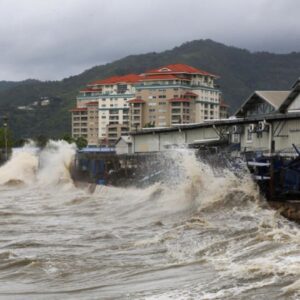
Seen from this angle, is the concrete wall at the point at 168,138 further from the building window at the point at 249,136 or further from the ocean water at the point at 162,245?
the ocean water at the point at 162,245

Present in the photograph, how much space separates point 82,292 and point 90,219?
14.3 m

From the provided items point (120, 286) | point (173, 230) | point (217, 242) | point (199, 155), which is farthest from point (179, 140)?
point (120, 286)

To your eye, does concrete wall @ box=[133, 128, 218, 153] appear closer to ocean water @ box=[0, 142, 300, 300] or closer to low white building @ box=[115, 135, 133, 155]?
low white building @ box=[115, 135, 133, 155]

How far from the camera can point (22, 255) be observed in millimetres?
17234

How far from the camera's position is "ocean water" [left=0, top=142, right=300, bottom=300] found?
1241cm

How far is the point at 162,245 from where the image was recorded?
58.7ft

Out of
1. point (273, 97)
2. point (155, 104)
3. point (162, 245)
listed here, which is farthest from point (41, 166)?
point (155, 104)

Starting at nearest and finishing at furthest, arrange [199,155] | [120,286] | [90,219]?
[120,286] < [90,219] < [199,155]

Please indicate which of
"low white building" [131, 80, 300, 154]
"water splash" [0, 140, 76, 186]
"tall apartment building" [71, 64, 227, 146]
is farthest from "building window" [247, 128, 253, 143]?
"tall apartment building" [71, 64, 227, 146]

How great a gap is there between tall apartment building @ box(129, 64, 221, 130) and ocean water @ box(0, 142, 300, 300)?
86589mm

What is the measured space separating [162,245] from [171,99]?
10435 centimetres

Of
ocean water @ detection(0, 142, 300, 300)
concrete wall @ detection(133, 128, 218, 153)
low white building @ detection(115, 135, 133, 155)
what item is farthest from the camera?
low white building @ detection(115, 135, 133, 155)

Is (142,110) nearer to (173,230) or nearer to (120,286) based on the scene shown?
(173,230)

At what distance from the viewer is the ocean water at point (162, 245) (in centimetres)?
1241
